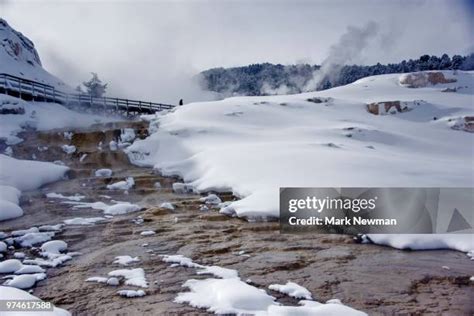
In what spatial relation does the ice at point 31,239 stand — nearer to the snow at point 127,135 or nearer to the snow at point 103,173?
the snow at point 103,173

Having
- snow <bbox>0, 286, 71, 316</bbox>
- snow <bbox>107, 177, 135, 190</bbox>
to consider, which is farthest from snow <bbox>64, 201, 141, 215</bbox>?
snow <bbox>0, 286, 71, 316</bbox>

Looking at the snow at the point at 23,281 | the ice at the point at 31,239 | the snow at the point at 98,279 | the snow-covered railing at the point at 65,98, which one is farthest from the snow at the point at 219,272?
the snow-covered railing at the point at 65,98

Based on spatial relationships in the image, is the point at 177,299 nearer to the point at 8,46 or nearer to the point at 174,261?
the point at 174,261

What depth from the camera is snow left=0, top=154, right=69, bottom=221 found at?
6.60m

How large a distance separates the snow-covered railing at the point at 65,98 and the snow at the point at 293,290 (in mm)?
18180

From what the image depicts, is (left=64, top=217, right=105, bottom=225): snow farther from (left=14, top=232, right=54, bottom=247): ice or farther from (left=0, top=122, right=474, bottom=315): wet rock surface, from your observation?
(left=14, top=232, right=54, bottom=247): ice

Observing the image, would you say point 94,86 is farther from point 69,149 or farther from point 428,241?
point 428,241

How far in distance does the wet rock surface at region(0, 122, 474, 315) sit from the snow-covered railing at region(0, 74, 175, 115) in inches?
512

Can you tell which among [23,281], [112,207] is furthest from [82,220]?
[23,281]

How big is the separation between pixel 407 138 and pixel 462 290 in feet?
39.1

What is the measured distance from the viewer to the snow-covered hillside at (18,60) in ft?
84.6

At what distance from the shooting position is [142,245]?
5289mm

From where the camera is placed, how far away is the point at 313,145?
10492 mm

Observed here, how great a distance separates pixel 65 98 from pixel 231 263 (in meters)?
18.5
